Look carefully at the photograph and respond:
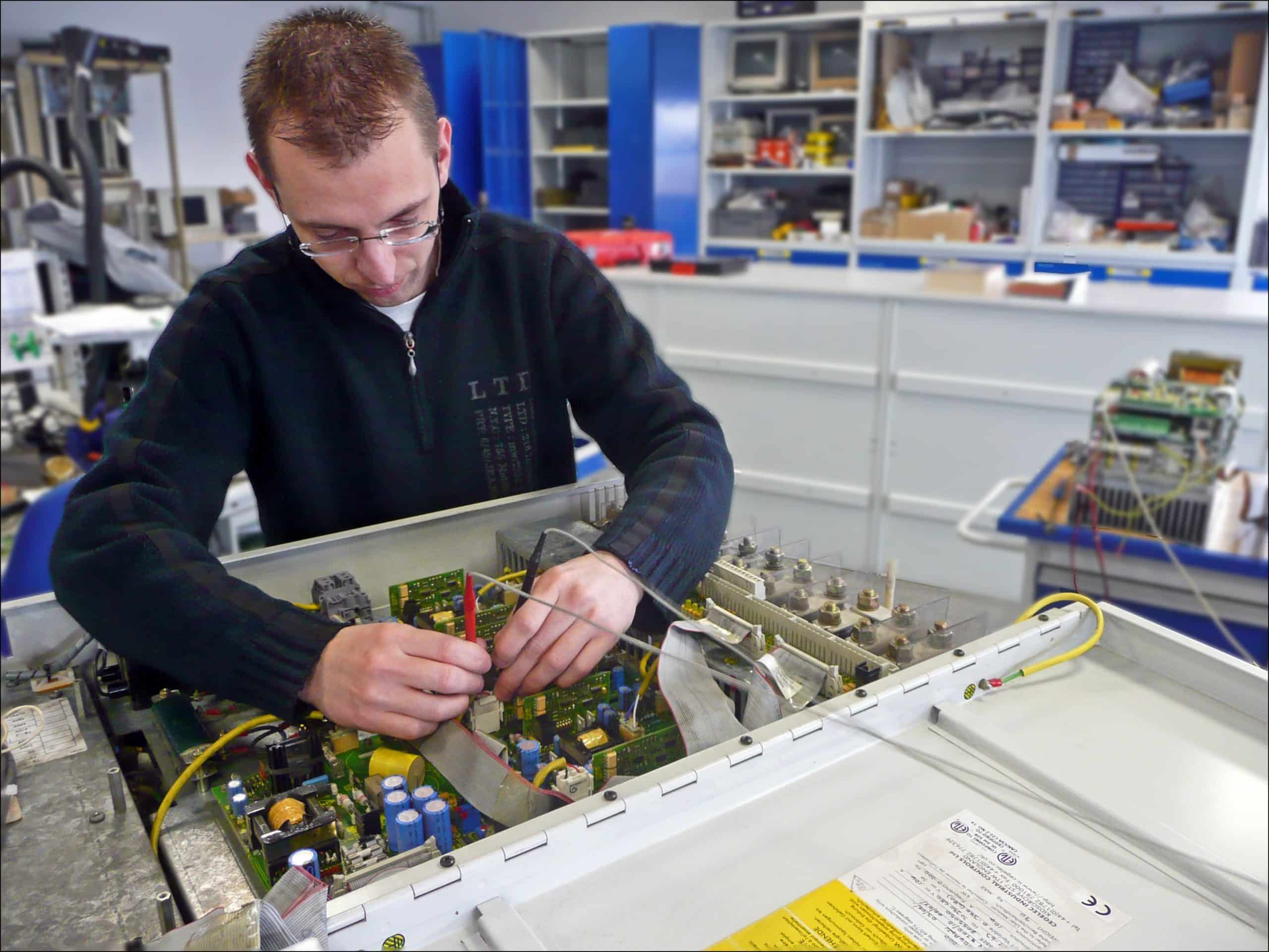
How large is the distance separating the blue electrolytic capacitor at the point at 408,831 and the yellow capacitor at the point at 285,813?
0.22ft

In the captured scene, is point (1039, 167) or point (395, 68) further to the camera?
point (1039, 167)

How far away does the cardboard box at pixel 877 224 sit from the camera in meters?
5.42

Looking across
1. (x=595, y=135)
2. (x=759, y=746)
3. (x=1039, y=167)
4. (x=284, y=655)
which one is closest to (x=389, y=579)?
(x=284, y=655)

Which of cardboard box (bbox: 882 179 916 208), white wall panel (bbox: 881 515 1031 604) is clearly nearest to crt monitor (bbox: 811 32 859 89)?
cardboard box (bbox: 882 179 916 208)

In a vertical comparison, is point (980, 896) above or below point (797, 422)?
above

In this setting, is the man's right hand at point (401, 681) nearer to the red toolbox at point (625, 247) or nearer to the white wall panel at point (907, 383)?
the white wall panel at point (907, 383)

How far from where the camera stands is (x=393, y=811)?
67 centimetres

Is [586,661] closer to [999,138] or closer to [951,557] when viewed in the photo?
[951,557]

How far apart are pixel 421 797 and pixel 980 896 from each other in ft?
1.24

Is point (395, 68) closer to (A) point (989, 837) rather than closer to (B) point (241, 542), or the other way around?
(A) point (989, 837)

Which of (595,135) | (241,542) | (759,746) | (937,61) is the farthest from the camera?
(595,135)

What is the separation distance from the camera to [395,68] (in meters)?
0.96

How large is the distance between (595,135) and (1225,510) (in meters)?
5.25

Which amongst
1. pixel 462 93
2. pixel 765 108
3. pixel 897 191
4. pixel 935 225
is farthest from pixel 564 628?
pixel 462 93
